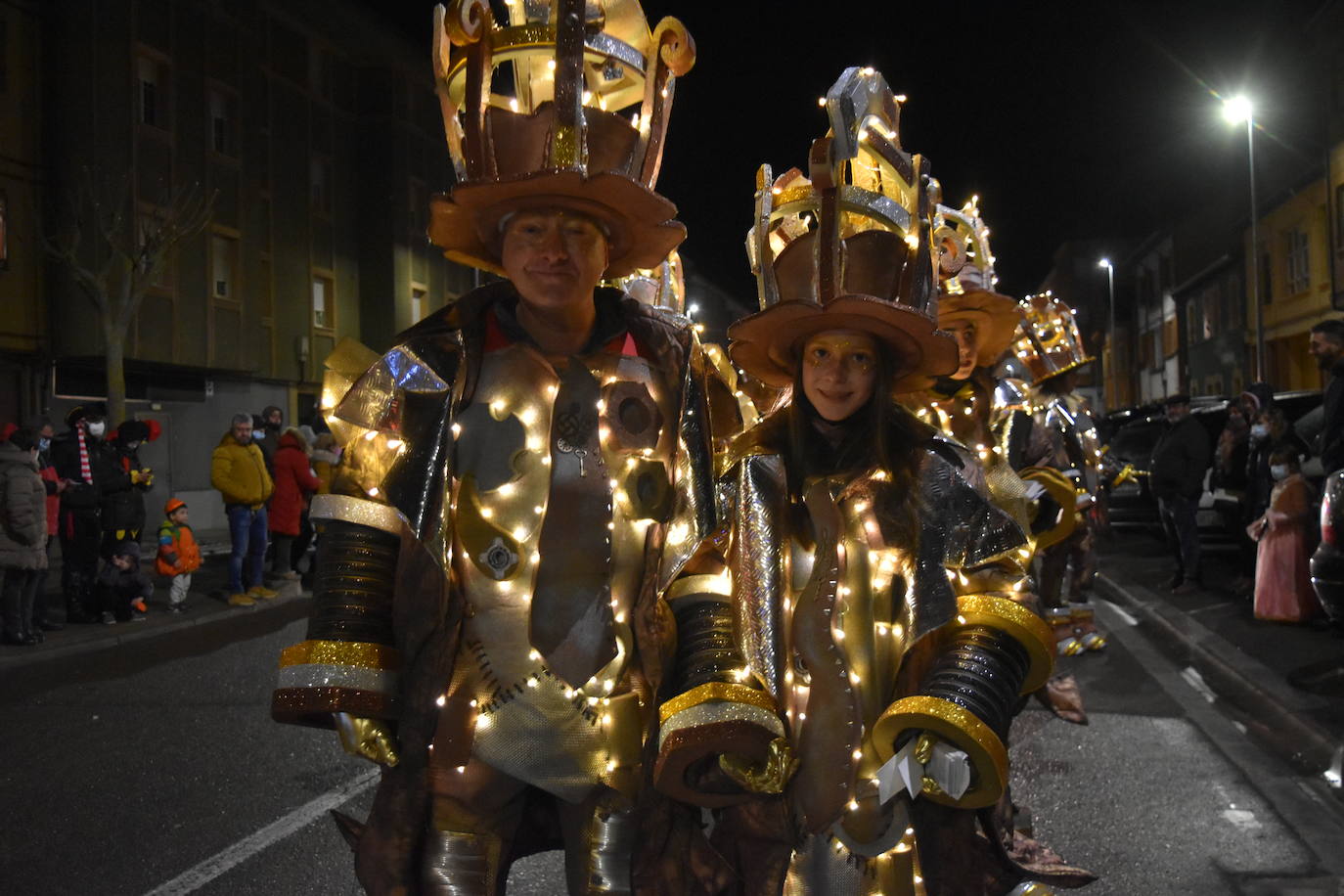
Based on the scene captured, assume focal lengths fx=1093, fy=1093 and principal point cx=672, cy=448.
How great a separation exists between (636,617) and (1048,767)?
13.7ft

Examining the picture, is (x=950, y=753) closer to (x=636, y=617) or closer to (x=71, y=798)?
(x=636, y=617)

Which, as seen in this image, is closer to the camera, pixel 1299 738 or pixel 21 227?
pixel 1299 738

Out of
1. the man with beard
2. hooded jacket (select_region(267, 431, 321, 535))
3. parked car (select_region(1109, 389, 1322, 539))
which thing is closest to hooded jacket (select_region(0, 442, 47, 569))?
hooded jacket (select_region(267, 431, 321, 535))

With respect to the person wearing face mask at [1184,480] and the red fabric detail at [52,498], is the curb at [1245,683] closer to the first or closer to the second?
the person wearing face mask at [1184,480]

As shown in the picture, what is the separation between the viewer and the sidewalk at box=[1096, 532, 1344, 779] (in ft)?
21.0

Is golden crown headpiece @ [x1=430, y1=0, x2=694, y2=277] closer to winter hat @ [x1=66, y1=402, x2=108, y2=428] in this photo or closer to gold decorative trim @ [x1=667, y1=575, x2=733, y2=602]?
gold decorative trim @ [x1=667, y1=575, x2=733, y2=602]

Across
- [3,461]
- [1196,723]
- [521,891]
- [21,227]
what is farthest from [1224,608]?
[21,227]

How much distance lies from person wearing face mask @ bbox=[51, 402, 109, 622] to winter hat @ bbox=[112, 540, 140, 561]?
0.20 metres

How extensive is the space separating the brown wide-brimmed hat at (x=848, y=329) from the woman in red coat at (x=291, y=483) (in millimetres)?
10455

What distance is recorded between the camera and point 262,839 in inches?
192

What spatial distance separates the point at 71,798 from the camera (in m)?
5.46

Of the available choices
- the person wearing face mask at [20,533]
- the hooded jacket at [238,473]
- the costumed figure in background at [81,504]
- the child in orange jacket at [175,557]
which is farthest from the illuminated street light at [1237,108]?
the person wearing face mask at [20,533]

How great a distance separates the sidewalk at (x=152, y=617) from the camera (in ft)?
30.7

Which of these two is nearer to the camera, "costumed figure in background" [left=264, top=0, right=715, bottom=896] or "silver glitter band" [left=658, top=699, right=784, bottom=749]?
"silver glitter band" [left=658, top=699, right=784, bottom=749]
